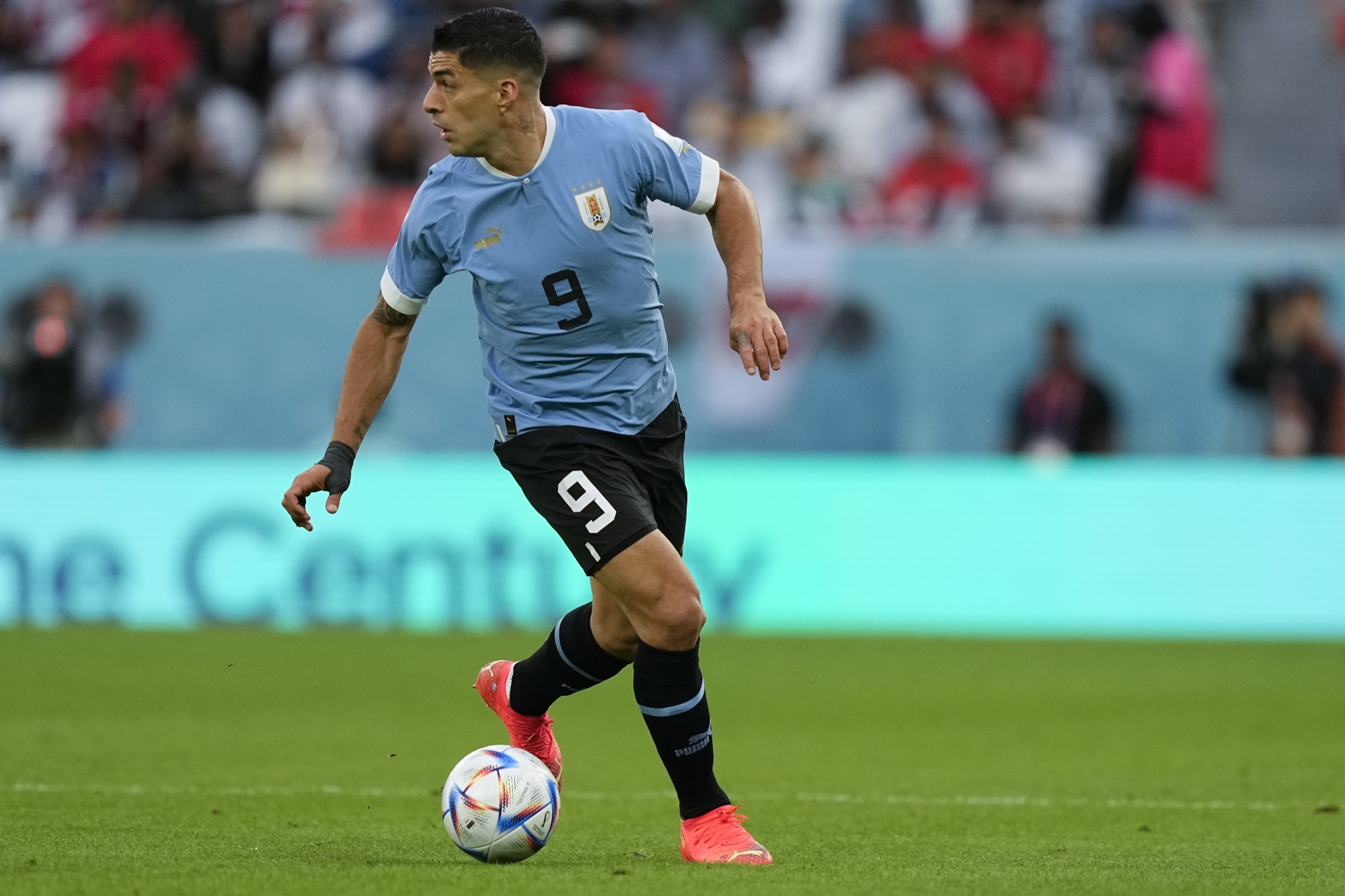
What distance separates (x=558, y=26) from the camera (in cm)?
1745

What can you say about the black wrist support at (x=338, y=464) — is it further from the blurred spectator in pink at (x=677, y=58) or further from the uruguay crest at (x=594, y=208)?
the blurred spectator in pink at (x=677, y=58)

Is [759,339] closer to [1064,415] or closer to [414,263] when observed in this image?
[414,263]

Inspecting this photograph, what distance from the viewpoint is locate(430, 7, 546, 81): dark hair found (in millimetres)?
5594

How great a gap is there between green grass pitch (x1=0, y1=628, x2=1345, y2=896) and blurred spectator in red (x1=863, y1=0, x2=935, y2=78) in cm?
566

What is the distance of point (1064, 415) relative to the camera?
14773mm

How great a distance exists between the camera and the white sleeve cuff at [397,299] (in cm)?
586

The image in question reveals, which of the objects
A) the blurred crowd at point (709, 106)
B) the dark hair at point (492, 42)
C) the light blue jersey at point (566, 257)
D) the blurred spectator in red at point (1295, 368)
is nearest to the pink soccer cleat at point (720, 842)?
the light blue jersey at point (566, 257)

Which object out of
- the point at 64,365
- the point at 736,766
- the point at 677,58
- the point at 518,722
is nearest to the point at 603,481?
the point at 518,722

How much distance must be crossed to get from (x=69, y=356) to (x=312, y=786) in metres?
8.84

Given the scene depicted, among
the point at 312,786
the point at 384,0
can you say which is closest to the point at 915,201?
the point at 384,0

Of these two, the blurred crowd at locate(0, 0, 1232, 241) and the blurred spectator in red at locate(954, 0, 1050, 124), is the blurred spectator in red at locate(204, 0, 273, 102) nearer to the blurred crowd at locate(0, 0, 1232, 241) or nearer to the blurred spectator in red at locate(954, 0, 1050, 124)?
the blurred crowd at locate(0, 0, 1232, 241)

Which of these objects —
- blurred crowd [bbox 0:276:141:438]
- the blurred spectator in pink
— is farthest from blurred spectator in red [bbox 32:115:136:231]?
the blurred spectator in pink

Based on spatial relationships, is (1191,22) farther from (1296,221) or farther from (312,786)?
(312,786)

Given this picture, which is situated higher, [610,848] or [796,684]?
[610,848]
